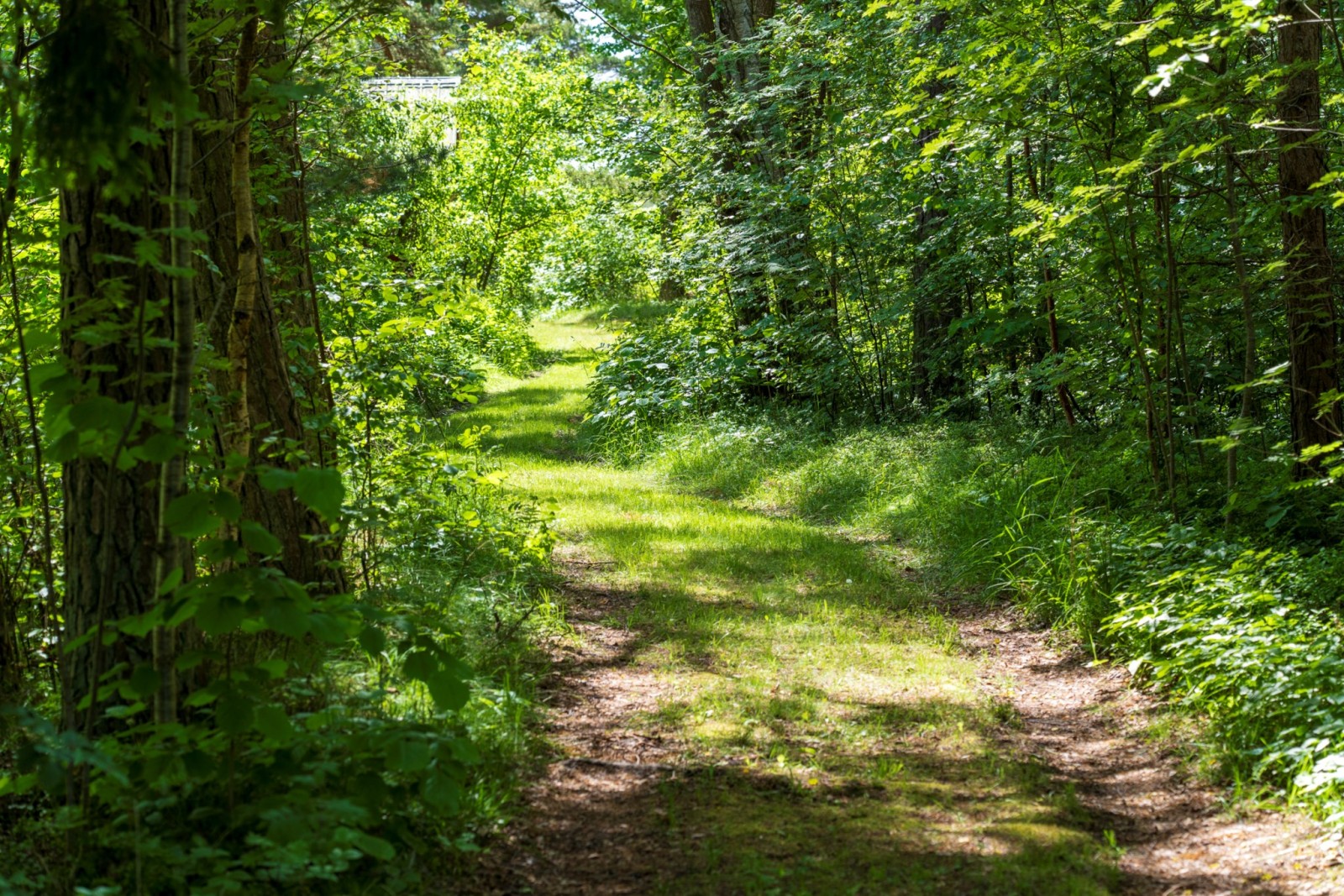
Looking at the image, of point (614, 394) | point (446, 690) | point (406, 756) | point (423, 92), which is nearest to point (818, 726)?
point (446, 690)

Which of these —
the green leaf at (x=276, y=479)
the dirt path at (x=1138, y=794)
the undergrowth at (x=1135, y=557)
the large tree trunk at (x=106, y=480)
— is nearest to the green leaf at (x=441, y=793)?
the green leaf at (x=276, y=479)

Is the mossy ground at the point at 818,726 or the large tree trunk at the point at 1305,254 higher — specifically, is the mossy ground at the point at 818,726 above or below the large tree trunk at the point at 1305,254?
below

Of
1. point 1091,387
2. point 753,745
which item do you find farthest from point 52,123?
point 1091,387

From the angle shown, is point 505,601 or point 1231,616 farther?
point 505,601

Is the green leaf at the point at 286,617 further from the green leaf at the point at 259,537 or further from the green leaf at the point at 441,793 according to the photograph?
the green leaf at the point at 441,793

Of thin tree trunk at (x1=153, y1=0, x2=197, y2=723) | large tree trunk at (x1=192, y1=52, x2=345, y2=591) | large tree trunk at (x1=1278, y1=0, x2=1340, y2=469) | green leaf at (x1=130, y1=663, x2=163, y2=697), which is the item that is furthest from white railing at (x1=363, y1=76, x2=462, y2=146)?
green leaf at (x1=130, y1=663, x2=163, y2=697)

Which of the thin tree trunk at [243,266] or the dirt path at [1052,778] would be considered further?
the thin tree trunk at [243,266]

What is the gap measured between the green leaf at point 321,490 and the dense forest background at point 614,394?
0.05ft

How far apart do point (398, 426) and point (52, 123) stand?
4.30 meters

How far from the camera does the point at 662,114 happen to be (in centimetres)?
1395

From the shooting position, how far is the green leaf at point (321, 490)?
2818mm

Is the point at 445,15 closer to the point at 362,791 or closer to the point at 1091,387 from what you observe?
the point at 1091,387

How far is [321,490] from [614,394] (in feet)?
36.6

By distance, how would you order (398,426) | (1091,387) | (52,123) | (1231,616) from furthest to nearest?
(1091,387) < (398,426) < (1231,616) < (52,123)
